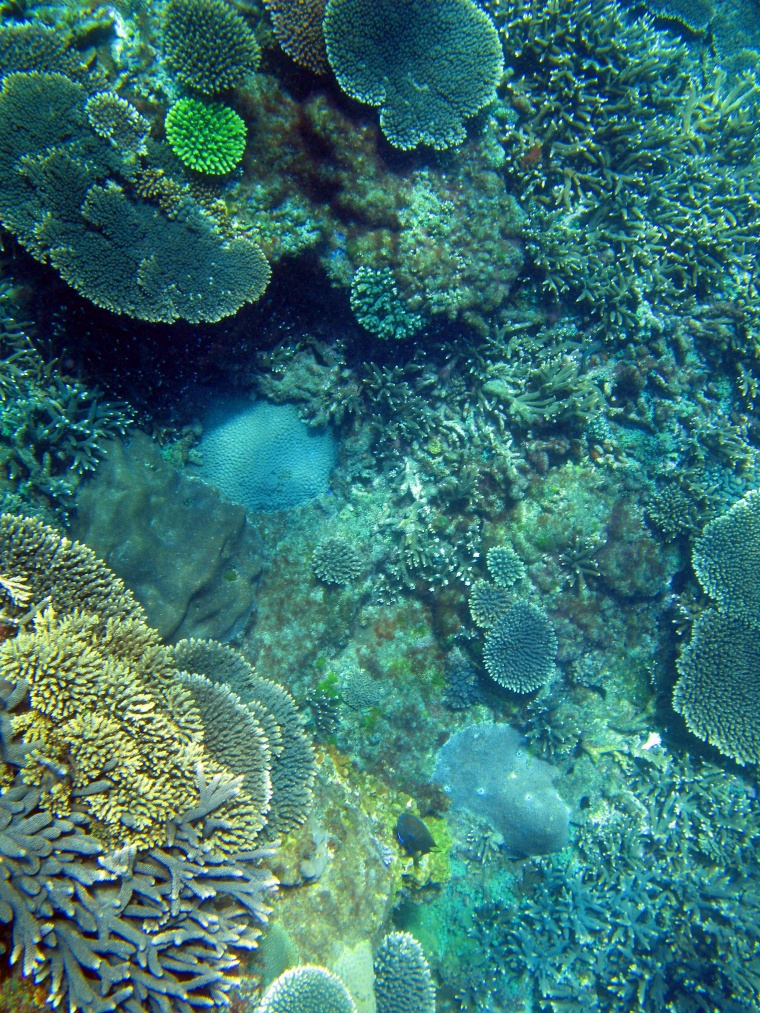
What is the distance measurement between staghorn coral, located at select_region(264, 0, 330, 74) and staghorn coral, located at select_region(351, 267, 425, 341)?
1.60m

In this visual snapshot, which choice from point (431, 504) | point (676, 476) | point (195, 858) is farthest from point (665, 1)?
point (195, 858)

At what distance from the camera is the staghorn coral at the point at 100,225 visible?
148 inches

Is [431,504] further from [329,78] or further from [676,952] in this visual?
[676,952]

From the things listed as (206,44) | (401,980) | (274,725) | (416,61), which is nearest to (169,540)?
(274,725)

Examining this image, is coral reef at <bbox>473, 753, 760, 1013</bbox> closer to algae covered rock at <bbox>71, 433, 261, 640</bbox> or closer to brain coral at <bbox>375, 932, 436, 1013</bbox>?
brain coral at <bbox>375, 932, 436, 1013</bbox>

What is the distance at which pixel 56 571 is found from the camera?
140 inches

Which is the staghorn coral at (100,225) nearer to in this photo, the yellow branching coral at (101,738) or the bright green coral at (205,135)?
the bright green coral at (205,135)

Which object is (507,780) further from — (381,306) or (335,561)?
(381,306)

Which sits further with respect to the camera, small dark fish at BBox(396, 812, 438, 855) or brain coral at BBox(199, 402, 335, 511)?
brain coral at BBox(199, 402, 335, 511)

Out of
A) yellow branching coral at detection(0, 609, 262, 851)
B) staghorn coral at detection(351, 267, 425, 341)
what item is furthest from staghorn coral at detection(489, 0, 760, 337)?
yellow branching coral at detection(0, 609, 262, 851)

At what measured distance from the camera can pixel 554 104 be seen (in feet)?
17.3

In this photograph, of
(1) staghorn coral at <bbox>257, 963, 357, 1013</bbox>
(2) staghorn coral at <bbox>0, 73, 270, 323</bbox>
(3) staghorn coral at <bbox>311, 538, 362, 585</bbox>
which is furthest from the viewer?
(3) staghorn coral at <bbox>311, 538, 362, 585</bbox>

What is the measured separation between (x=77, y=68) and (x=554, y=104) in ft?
14.0

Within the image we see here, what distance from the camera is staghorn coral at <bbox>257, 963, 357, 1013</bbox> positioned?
3.43 metres
